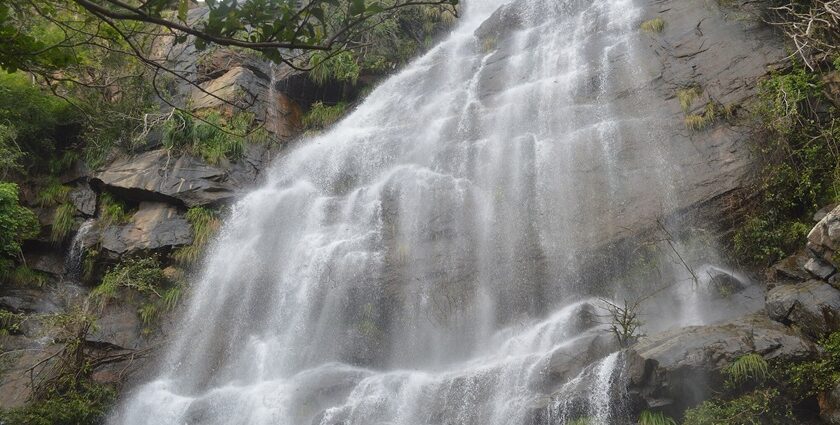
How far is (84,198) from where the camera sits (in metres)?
14.7

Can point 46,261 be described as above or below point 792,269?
above

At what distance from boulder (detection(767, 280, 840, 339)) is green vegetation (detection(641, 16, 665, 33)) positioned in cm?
763

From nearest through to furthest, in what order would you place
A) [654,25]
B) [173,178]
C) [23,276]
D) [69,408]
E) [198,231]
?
[69,408]
[23,276]
[198,231]
[654,25]
[173,178]

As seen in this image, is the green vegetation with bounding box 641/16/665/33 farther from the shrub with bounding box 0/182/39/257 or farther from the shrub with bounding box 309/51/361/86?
the shrub with bounding box 0/182/39/257

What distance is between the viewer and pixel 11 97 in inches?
579

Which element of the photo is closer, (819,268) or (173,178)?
(819,268)

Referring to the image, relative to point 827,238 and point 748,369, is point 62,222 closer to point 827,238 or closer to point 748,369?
point 748,369

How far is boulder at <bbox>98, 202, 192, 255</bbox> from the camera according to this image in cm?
1297

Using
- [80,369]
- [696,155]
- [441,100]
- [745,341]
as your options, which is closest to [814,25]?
[696,155]

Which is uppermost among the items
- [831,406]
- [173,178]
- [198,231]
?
[173,178]

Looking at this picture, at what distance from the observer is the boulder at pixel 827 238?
6871 mm

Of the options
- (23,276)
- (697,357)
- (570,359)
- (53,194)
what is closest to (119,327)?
(23,276)

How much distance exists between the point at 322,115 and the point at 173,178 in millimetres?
4583

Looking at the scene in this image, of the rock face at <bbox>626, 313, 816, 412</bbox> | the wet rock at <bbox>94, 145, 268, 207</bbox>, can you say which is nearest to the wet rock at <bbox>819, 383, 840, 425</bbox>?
the rock face at <bbox>626, 313, 816, 412</bbox>
